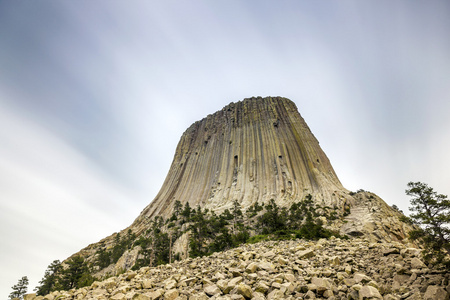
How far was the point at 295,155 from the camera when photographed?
45344mm

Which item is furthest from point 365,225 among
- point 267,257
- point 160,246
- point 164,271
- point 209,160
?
point 209,160

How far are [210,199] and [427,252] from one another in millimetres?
36138

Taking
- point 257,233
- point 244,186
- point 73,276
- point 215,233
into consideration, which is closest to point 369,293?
point 257,233

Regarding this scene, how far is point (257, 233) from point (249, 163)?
60.9ft

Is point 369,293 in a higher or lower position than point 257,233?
lower

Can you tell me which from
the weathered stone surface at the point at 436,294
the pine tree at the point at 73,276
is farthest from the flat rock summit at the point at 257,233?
the pine tree at the point at 73,276

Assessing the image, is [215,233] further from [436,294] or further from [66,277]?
[436,294]

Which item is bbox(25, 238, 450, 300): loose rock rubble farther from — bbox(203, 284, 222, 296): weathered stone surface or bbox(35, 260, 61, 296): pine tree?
bbox(35, 260, 61, 296): pine tree

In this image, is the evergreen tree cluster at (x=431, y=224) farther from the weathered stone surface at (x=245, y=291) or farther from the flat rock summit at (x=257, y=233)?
the weathered stone surface at (x=245, y=291)

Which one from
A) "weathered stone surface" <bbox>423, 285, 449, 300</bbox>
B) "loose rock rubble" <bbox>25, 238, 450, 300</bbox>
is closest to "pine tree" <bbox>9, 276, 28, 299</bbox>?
"loose rock rubble" <bbox>25, 238, 450, 300</bbox>

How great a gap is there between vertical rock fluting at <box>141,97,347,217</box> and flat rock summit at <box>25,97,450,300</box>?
10.1 inches

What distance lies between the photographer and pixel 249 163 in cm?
4491

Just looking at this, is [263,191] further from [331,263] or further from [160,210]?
[331,263]

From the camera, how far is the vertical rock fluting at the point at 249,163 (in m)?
38.8
